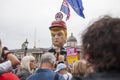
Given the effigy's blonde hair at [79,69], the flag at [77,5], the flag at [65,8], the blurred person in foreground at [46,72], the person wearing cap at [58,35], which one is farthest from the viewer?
the flag at [65,8]

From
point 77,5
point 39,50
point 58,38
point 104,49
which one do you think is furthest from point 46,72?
point 39,50

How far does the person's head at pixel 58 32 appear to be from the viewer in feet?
23.9

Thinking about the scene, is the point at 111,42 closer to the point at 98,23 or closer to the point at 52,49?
the point at 98,23

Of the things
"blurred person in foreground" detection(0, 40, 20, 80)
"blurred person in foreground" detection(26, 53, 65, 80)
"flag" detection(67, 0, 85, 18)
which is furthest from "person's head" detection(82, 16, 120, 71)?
"flag" detection(67, 0, 85, 18)

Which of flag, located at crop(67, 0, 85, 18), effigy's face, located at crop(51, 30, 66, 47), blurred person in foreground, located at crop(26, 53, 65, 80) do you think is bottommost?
blurred person in foreground, located at crop(26, 53, 65, 80)

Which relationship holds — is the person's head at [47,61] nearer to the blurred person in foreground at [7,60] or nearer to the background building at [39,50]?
the background building at [39,50]

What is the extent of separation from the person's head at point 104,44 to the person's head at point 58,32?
4.68 m

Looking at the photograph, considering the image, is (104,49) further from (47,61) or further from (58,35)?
(58,35)

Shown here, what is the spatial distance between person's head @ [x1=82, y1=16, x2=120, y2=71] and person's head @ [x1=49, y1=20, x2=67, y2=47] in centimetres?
468

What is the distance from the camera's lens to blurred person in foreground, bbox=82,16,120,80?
2.47m

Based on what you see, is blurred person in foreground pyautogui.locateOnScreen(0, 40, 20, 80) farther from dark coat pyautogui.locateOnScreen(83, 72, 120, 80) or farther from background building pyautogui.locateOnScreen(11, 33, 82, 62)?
dark coat pyautogui.locateOnScreen(83, 72, 120, 80)

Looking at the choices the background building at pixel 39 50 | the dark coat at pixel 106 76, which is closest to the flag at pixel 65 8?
the background building at pixel 39 50

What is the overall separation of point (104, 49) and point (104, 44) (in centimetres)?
3

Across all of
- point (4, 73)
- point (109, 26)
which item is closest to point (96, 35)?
point (109, 26)
